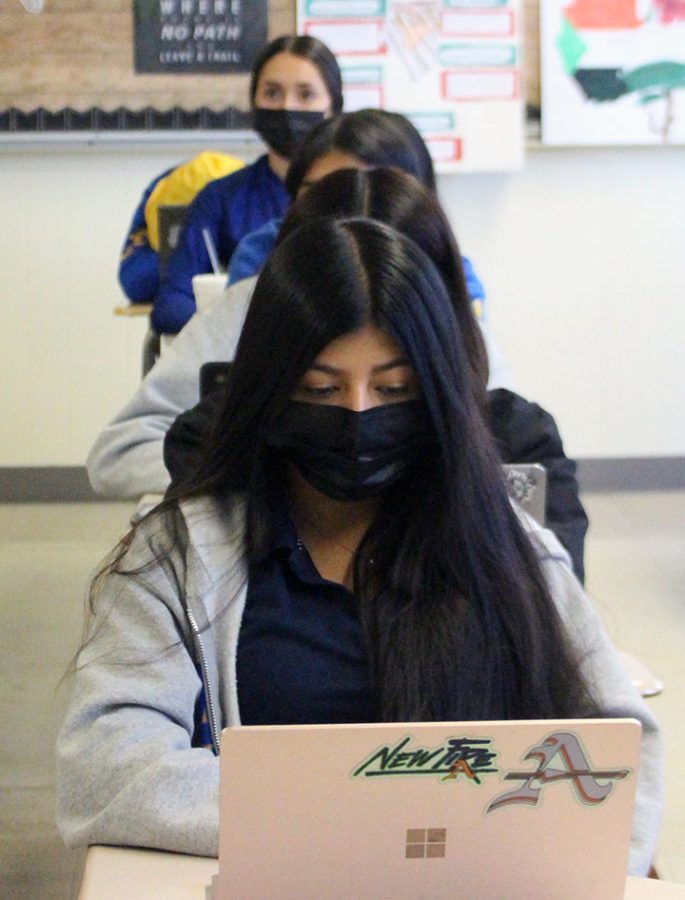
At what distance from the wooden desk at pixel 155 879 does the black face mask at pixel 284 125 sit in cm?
241

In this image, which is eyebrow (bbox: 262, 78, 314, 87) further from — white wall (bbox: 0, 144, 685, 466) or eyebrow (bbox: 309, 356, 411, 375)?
eyebrow (bbox: 309, 356, 411, 375)

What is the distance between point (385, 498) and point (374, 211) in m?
0.59

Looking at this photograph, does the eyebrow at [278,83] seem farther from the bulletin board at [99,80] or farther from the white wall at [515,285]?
the white wall at [515,285]

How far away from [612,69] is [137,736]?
12.9 ft

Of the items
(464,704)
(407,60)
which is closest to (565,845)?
(464,704)

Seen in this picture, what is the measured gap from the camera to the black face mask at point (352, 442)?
125 cm

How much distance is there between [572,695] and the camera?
1204mm

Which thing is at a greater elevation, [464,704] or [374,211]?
[374,211]

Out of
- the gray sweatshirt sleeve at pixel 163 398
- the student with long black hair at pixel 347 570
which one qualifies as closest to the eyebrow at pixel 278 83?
the gray sweatshirt sleeve at pixel 163 398

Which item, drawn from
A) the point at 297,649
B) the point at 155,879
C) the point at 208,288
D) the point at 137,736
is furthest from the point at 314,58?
the point at 155,879

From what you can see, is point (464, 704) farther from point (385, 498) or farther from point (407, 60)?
point (407, 60)

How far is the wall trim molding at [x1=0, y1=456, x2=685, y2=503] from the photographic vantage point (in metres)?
4.77

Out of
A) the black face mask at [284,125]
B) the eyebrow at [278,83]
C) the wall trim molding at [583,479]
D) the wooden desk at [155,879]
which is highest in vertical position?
the eyebrow at [278,83]

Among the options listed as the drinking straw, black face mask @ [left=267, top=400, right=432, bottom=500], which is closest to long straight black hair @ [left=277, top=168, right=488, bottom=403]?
black face mask @ [left=267, top=400, right=432, bottom=500]
